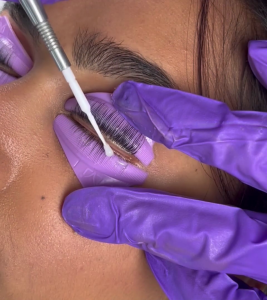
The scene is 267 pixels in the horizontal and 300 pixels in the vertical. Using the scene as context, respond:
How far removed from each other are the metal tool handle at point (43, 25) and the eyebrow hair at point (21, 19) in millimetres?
198

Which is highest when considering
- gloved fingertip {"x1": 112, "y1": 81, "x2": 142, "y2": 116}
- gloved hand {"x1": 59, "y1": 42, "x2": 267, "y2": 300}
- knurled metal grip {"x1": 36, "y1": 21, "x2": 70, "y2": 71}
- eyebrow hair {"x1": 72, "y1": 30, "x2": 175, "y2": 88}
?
knurled metal grip {"x1": 36, "y1": 21, "x2": 70, "y2": 71}

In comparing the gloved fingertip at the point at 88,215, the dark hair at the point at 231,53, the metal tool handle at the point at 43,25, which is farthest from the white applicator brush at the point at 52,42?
the dark hair at the point at 231,53

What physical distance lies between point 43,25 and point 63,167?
30cm

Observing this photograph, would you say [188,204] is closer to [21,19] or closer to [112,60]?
[112,60]

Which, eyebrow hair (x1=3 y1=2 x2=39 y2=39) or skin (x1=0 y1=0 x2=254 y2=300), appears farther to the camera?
eyebrow hair (x1=3 y1=2 x2=39 y2=39)

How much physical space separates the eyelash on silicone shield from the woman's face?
0.17ft

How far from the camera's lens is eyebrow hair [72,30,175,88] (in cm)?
76

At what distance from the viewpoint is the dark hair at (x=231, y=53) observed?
82 cm

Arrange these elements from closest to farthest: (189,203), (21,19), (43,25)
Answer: (43,25), (189,203), (21,19)

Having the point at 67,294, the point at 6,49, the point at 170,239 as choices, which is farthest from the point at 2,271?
the point at 6,49

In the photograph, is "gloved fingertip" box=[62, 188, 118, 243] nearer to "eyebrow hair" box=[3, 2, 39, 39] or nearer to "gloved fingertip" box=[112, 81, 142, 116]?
"gloved fingertip" box=[112, 81, 142, 116]

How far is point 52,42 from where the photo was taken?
2.27 feet

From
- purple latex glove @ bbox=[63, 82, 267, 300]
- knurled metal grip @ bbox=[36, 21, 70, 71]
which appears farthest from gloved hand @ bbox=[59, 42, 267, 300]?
knurled metal grip @ bbox=[36, 21, 70, 71]

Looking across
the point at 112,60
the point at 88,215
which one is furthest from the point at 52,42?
the point at 88,215
